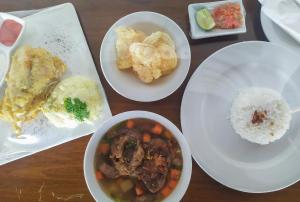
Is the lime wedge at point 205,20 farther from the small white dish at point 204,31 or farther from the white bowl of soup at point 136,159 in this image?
the white bowl of soup at point 136,159

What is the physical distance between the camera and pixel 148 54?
1075 mm

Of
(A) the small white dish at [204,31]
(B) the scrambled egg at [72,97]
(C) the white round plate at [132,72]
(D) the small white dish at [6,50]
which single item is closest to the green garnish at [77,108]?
(B) the scrambled egg at [72,97]

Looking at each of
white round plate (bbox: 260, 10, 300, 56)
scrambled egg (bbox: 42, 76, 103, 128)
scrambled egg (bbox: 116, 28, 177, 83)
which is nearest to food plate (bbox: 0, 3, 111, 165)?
scrambled egg (bbox: 42, 76, 103, 128)

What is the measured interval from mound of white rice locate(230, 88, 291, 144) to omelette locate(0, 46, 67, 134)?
619mm

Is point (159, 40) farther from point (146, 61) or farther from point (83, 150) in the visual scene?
point (83, 150)

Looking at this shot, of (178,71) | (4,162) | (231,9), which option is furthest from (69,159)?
(231,9)

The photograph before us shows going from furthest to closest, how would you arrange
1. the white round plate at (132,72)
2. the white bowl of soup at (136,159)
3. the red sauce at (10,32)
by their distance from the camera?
the red sauce at (10,32), the white round plate at (132,72), the white bowl of soup at (136,159)

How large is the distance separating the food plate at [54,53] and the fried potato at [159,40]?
8.8 inches

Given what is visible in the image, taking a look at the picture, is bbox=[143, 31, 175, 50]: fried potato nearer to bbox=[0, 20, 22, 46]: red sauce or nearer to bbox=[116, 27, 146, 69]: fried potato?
bbox=[116, 27, 146, 69]: fried potato

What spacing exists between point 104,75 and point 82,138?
22 cm

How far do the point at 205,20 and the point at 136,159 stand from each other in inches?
20.4

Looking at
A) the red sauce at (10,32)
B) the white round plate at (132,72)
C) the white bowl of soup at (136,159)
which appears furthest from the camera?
the red sauce at (10,32)

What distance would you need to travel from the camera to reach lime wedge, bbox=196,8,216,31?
3.67ft

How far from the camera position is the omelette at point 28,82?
3.69 feet
